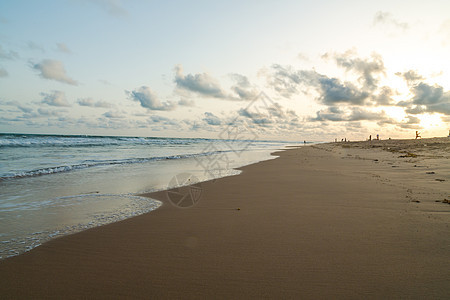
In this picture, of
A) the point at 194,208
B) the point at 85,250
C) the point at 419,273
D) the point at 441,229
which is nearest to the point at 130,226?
the point at 85,250

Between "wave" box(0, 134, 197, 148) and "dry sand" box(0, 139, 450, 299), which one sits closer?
"dry sand" box(0, 139, 450, 299)

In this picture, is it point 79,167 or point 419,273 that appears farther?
point 79,167

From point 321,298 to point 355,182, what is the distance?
565 cm

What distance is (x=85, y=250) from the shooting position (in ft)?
9.49

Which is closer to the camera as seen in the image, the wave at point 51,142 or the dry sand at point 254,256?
the dry sand at point 254,256

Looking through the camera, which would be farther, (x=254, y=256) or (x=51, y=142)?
(x=51, y=142)

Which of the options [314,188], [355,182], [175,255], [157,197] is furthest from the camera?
[355,182]

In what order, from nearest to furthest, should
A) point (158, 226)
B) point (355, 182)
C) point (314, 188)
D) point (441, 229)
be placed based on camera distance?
point (441, 229)
point (158, 226)
point (314, 188)
point (355, 182)

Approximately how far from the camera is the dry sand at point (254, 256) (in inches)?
80.9

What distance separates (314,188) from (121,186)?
5.55m

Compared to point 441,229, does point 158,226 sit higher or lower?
lower

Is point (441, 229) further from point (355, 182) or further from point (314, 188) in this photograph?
point (355, 182)

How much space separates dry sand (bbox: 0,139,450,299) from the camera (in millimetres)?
2055

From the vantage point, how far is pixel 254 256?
8.48 feet
